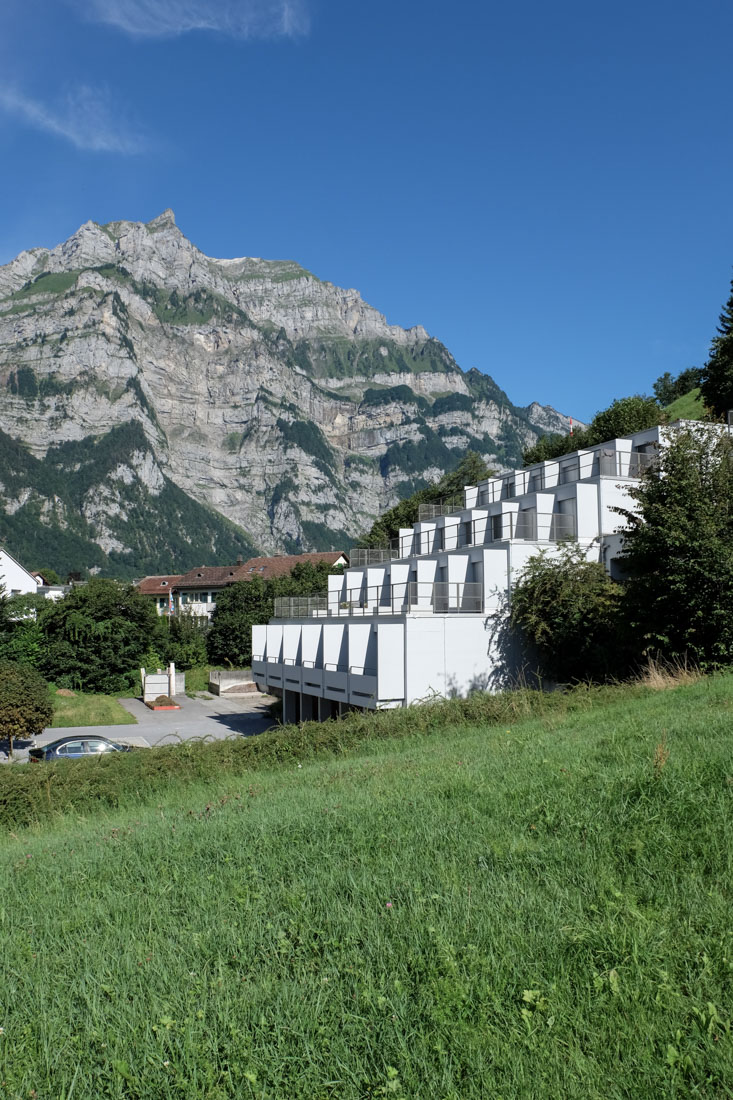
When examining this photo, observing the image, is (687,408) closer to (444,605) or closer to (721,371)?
(721,371)

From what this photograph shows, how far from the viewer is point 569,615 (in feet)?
86.1

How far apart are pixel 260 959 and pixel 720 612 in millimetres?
16021

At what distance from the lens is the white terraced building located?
88.6 ft

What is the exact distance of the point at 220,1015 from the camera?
420cm

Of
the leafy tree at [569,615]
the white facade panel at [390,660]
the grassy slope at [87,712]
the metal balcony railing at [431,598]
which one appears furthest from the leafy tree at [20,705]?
the leafy tree at [569,615]

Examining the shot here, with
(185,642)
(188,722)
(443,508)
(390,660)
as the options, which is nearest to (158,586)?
(185,642)

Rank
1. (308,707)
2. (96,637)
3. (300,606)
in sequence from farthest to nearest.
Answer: (96,637) < (300,606) < (308,707)

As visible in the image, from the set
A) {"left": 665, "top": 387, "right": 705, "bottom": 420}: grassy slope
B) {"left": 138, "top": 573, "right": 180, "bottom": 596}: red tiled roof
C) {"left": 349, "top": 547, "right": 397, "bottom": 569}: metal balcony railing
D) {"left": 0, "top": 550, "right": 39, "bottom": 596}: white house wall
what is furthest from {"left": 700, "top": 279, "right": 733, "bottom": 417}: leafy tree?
{"left": 138, "top": 573, "right": 180, "bottom": 596}: red tiled roof

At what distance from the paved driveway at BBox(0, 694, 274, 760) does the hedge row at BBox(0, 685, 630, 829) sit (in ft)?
64.5

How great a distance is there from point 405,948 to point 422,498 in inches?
2807

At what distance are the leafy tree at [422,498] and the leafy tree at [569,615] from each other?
41.7 meters

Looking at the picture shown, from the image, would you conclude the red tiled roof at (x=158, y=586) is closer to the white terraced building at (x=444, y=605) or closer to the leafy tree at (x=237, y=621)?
the leafy tree at (x=237, y=621)

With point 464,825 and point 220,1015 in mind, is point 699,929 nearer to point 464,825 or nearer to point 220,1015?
point 464,825

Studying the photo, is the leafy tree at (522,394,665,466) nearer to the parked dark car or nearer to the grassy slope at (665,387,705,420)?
the grassy slope at (665,387,705,420)
